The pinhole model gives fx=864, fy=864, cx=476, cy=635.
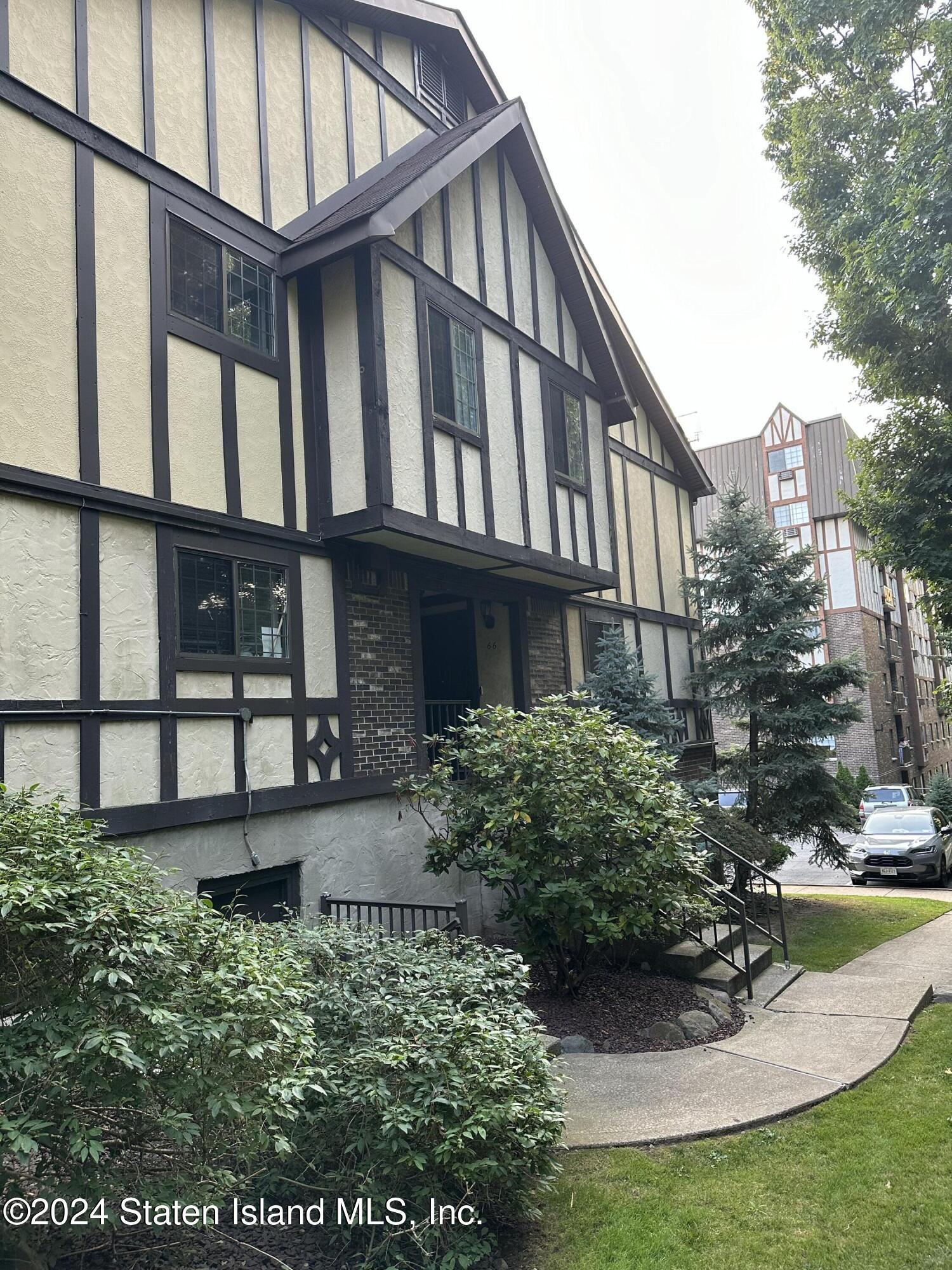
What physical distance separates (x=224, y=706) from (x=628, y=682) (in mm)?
6727

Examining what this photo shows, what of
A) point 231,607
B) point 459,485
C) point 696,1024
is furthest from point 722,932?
point 231,607

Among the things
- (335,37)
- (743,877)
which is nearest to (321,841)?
(743,877)

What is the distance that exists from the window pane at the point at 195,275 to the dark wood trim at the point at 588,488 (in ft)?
19.0

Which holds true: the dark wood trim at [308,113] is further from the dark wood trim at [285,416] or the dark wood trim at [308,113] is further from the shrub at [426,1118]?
the shrub at [426,1118]

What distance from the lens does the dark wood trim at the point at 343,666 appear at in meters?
8.61

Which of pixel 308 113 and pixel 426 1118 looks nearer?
pixel 426 1118

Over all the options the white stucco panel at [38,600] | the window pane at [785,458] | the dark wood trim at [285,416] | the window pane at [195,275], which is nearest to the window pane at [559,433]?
the dark wood trim at [285,416]

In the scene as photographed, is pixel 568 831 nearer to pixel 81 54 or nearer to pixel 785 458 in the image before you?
pixel 81 54

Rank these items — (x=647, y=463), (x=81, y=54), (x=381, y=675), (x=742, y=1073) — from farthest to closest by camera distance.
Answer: (x=647, y=463), (x=381, y=675), (x=81, y=54), (x=742, y=1073)

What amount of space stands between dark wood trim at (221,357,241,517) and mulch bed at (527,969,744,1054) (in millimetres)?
5263

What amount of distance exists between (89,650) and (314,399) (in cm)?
364

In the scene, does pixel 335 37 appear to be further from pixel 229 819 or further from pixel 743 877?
pixel 743 877

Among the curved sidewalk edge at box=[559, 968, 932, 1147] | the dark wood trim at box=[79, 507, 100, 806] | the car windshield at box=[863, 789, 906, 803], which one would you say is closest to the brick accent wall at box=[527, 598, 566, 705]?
the curved sidewalk edge at box=[559, 968, 932, 1147]

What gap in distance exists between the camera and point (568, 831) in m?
7.29
